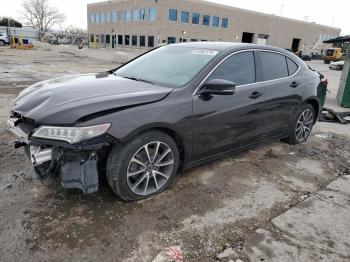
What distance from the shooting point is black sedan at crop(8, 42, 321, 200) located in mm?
2730

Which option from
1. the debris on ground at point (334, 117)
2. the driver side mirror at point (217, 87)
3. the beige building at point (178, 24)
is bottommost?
the debris on ground at point (334, 117)

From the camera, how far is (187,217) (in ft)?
9.84

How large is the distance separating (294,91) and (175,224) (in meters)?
3.00

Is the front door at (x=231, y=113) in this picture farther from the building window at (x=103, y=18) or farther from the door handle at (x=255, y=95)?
the building window at (x=103, y=18)

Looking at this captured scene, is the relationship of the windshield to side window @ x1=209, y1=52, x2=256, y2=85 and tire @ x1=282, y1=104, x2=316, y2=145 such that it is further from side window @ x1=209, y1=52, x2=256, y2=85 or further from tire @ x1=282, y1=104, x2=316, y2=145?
tire @ x1=282, y1=104, x2=316, y2=145

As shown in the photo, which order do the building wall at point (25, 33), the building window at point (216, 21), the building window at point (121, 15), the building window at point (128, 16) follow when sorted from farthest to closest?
the building window at point (121, 15) → the building window at point (216, 21) → the building window at point (128, 16) → the building wall at point (25, 33)

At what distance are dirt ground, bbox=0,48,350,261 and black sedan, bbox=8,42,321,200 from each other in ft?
1.04

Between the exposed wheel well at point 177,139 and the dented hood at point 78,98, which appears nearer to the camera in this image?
the dented hood at point 78,98

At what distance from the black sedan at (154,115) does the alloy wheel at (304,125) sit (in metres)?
0.61

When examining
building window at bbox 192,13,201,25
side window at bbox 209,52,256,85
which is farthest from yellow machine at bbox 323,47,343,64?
side window at bbox 209,52,256,85

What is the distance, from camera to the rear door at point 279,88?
4.26 meters

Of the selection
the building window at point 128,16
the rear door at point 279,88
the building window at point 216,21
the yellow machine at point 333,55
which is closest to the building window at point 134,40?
the building window at point 128,16

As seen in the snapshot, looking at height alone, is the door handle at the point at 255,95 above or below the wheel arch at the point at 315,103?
above

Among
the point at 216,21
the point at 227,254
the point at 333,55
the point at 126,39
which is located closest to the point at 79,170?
the point at 227,254
